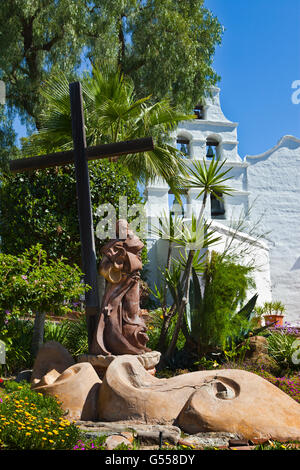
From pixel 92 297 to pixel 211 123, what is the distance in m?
15.6

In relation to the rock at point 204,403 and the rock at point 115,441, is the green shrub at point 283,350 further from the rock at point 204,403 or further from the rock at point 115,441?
the rock at point 115,441

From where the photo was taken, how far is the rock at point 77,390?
5.52m

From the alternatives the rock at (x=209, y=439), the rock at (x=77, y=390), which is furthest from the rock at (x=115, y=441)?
the rock at (x=77, y=390)

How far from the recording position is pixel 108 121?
1059 centimetres

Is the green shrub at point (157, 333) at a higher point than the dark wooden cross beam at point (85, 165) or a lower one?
lower

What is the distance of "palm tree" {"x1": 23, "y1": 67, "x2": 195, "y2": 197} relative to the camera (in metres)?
10.1

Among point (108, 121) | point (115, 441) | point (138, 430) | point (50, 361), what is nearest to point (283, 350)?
point (50, 361)

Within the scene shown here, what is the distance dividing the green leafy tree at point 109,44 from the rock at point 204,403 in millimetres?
11810

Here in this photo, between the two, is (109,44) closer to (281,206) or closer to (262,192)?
(262,192)

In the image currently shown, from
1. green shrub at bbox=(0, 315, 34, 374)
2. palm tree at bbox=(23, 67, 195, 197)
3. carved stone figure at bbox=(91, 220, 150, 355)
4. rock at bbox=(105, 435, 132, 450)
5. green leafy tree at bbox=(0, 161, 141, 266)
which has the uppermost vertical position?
palm tree at bbox=(23, 67, 195, 197)

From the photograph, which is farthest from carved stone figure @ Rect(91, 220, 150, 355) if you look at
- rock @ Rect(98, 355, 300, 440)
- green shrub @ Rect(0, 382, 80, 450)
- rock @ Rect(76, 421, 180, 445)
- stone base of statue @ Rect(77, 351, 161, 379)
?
green shrub @ Rect(0, 382, 80, 450)

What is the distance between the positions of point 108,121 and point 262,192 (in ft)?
41.2

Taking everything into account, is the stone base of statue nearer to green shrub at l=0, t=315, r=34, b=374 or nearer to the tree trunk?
green shrub at l=0, t=315, r=34, b=374
